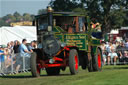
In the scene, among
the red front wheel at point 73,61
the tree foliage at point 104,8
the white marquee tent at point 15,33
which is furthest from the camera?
the tree foliage at point 104,8

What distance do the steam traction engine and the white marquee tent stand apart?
14456 mm

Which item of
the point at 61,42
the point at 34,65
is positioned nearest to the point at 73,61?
the point at 61,42

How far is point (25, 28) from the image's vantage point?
34.8m

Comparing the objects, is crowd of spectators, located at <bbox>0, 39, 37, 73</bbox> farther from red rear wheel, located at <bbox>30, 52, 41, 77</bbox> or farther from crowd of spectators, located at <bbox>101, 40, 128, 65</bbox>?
crowd of spectators, located at <bbox>101, 40, 128, 65</bbox>

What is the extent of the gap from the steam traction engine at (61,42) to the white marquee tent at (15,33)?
47.4 feet

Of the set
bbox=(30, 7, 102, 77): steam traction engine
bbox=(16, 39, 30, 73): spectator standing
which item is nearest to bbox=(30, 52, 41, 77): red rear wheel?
bbox=(30, 7, 102, 77): steam traction engine

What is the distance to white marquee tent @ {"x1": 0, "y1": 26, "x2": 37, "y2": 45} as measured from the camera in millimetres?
32041

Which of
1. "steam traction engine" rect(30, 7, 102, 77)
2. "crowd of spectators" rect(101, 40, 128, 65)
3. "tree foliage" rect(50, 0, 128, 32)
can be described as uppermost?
"tree foliage" rect(50, 0, 128, 32)

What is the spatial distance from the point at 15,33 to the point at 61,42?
16.6 metres

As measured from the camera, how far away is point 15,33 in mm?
32844

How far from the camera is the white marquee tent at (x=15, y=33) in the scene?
1261 inches

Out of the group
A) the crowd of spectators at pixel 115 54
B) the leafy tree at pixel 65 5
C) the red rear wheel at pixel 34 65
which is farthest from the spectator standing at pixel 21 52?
the leafy tree at pixel 65 5

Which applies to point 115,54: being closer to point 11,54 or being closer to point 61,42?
point 11,54

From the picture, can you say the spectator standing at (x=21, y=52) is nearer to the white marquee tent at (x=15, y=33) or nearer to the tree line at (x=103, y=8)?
the white marquee tent at (x=15, y=33)
